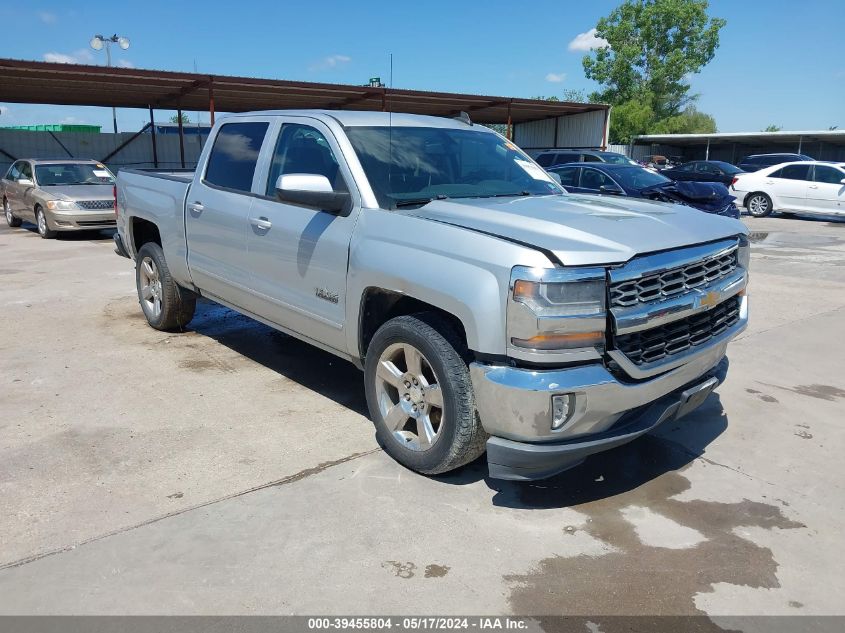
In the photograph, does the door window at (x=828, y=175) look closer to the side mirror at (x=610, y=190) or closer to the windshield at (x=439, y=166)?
the side mirror at (x=610, y=190)

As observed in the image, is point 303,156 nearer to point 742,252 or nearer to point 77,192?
point 742,252

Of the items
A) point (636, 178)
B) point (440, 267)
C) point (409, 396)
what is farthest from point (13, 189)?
point (440, 267)

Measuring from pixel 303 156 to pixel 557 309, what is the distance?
91.4 inches

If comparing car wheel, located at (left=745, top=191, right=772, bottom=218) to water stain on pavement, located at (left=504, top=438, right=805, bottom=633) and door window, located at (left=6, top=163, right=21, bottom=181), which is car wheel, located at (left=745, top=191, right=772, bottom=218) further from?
door window, located at (left=6, top=163, right=21, bottom=181)

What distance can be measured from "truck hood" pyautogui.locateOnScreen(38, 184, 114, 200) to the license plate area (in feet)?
41.8

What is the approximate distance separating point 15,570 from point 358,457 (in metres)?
1.77

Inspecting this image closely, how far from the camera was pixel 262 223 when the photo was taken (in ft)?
15.5

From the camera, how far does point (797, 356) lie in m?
6.27

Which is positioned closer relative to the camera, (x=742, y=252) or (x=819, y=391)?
(x=742, y=252)

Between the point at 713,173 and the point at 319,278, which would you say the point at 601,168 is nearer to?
the point at 319,278

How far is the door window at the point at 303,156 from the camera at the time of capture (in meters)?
4.36

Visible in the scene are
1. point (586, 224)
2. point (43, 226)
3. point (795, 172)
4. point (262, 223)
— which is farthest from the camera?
point (795, 172)

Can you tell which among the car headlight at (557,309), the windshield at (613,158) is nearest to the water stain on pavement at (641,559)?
the car headlight at (557,309)

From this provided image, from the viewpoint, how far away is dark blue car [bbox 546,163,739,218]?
12.5 meters
